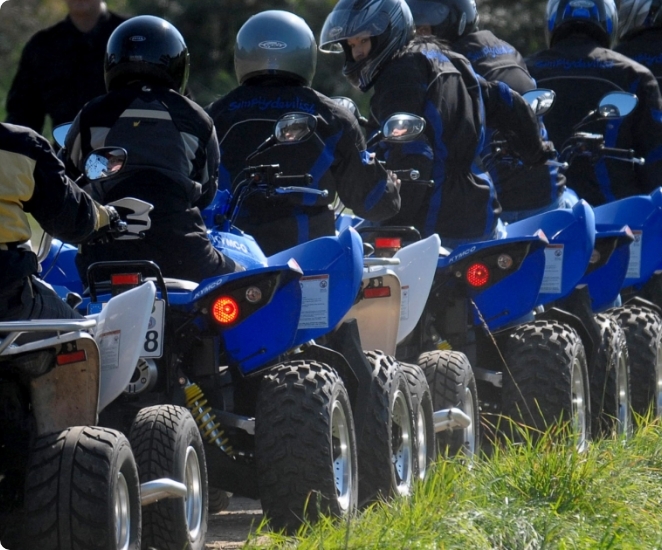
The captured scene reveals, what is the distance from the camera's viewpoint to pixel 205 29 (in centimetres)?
1802

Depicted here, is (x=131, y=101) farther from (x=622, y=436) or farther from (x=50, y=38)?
(x=50, y=38)

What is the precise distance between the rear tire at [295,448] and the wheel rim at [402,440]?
810 millimetres

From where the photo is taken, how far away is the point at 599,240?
8398 mm

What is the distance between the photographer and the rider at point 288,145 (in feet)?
22.1

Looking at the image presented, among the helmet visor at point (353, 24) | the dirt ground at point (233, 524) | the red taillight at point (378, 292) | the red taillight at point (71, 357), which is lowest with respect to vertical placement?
the dirt ground at point (233, 524)

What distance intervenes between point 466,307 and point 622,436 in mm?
1069

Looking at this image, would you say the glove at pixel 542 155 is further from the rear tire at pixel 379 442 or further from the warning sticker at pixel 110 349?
the warning sticker at pixel 110 349

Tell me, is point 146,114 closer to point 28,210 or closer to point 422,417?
point 28,210

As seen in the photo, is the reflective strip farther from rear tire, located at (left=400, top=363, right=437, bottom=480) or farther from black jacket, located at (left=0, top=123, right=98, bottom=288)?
rear tire, located at (left=400, top=363, right=437, bottom=480)

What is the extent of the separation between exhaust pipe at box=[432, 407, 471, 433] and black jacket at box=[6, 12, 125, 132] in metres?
3.55

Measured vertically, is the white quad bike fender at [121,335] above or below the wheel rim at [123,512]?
above

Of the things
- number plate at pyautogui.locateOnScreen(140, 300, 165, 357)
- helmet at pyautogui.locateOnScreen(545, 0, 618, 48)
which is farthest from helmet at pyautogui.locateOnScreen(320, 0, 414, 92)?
number plate at pyautogui.locateOnScreen(140, 300, 165, 357)

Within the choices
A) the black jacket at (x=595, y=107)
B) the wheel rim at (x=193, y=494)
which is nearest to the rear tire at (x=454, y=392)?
the wheel rim at (x=193, y=494)

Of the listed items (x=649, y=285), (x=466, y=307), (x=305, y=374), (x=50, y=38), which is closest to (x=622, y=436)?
(x=466, y=307)
